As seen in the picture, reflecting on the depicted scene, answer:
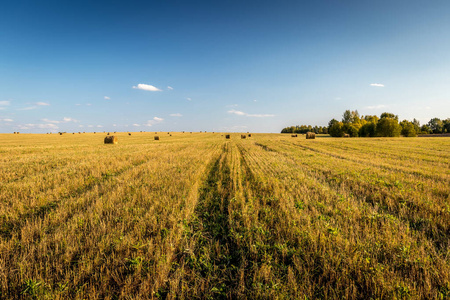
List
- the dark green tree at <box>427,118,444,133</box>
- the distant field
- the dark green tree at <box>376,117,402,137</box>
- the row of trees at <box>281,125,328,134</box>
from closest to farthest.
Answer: the distant field < the dark green tree at <box>376,117,402,137</box> < the dark green tree at <box>427,118,444,133</box> < the row of trees at <box>281,125,328,134</box>

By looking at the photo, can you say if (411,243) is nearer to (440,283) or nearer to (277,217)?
(440,283)

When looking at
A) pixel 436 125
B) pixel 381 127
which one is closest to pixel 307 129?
pixel 436 125

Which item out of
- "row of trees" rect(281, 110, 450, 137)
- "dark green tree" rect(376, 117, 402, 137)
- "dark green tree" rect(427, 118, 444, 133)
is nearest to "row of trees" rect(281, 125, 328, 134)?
"row of trees" rect(281, 110, 450, 137)

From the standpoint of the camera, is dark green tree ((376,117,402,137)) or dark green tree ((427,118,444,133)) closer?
dark green tree ((376,117,402,137))

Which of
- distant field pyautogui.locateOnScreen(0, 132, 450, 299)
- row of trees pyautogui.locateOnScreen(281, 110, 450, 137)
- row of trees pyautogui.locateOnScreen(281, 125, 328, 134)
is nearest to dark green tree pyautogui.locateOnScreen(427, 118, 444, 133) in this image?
row of trees pyautogui.locateOnScreen(281, 110, 450, 137)

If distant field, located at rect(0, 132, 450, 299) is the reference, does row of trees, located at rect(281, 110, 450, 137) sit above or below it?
above

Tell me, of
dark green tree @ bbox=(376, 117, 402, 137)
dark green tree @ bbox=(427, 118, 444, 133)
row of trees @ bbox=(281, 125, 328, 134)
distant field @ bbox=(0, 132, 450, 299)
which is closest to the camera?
distant field @ bbox=(0, 132, 450, 299)

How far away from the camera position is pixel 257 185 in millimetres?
8250

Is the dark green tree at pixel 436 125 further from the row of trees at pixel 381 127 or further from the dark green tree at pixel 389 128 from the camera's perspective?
the dark green tree at pixel 389 128

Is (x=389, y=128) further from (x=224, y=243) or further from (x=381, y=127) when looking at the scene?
(x=224, y=243)

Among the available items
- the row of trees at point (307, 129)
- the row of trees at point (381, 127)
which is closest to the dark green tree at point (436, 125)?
the row of trees at point (381, 127)

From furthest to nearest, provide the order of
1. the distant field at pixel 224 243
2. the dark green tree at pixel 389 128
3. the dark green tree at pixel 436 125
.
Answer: the dark green tree at pixel 436 125, the dark green tree at pixel 389 128, the distant field at pixel 224 243

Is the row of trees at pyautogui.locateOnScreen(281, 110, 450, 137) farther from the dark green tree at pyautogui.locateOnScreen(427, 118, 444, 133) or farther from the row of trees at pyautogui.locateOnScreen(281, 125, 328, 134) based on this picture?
the row of trees at pyautogui.locateOnScreen(281, 125, 328, 134)

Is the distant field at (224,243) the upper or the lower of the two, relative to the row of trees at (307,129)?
lower
